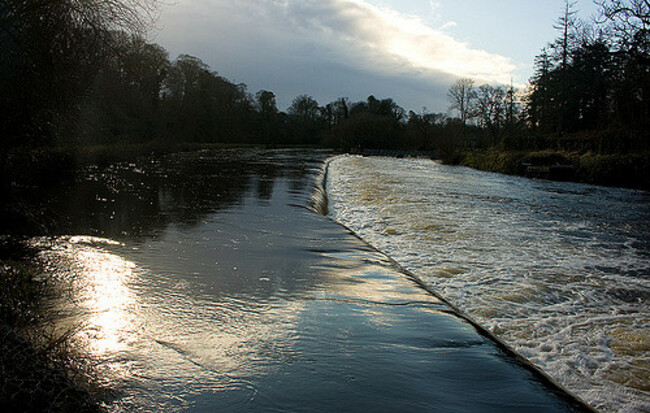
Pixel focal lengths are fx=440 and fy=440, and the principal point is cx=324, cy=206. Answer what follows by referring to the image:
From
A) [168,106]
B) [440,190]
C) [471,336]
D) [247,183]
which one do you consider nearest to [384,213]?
[247,183]

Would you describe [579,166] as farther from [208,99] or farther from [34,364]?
[208,99]

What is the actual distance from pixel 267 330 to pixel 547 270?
4.97 metres

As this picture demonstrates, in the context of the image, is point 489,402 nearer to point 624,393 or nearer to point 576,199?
point 624,393

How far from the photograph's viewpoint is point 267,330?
3.63 metres

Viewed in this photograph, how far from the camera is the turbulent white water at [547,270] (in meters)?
3.88

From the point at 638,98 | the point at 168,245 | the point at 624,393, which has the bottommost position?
the point at 624,393

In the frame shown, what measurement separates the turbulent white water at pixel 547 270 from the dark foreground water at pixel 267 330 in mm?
741

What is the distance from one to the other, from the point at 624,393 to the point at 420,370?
5.43 ft

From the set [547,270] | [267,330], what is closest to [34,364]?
[267,330]

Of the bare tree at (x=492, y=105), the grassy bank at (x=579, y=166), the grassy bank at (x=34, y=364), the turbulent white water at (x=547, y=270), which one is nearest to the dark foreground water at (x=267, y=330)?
the grassy bank at (x=34, y=364)

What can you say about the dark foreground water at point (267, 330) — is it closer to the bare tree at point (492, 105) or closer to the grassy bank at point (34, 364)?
the grassy bank at point (34, 364)

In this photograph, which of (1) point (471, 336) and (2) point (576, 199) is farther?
(2) point (576, 199)

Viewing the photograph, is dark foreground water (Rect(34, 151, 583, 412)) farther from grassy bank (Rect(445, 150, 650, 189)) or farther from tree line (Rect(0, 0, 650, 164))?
grassy bank (Rect(445, 150, 650, 189))

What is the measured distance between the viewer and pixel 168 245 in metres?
6.25
